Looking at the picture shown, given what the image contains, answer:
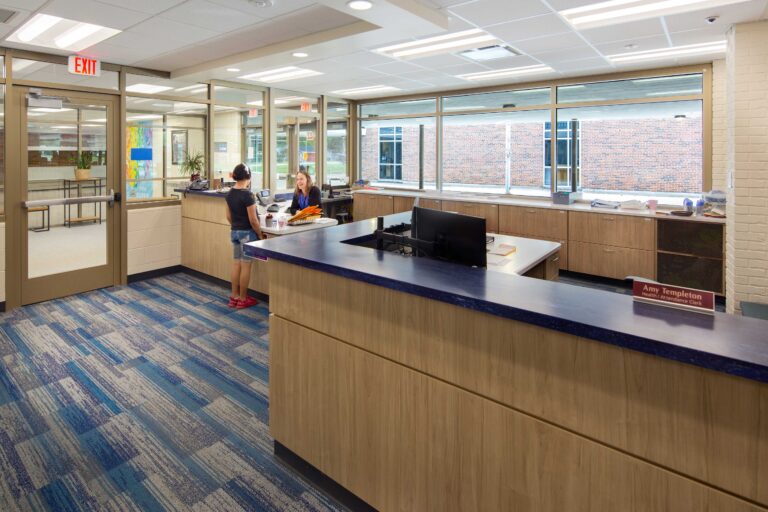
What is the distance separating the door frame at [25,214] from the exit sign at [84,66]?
222 mm

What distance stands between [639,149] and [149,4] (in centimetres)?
596

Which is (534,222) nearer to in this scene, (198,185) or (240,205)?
(240,205)

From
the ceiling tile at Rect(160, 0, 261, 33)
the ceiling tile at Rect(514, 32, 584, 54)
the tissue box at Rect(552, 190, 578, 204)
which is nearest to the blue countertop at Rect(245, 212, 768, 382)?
the ceiling tile at Rect(160, 0, 261, 33)

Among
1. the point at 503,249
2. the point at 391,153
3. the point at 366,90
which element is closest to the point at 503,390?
the point at 503,249

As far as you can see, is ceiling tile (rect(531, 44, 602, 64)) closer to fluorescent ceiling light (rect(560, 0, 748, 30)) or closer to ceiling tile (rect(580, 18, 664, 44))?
ceiling tile (rect(580, 18, 664, 44))

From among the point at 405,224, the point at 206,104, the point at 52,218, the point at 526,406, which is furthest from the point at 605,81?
the point at 52,218

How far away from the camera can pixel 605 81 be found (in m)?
6.11

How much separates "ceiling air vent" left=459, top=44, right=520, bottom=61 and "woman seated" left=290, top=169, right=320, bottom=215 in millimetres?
2170

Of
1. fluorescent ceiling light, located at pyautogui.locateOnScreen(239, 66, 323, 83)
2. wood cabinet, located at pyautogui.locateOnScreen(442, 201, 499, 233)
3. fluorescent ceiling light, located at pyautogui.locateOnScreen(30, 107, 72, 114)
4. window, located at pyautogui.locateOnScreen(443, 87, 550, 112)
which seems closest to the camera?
fluorescent ceiling light, located at pyautogui.locateOnScreen(30, 107, 72, 114)

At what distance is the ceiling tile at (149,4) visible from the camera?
3.47 meters

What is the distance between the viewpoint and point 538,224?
622 centimetres

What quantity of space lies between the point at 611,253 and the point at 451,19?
343 centimetres

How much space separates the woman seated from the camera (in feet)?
17.2

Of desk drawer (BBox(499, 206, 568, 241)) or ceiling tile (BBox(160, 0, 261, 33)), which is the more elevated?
ceiling tile (BBox(160, 0, 261, 33))
